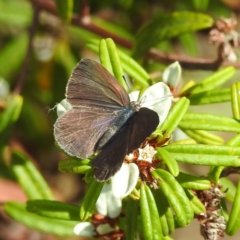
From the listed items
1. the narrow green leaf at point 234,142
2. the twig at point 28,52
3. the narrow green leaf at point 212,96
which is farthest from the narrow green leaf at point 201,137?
the twig at point 28,52

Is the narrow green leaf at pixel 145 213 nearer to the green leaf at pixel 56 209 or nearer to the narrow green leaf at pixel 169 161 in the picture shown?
the narrow green leaf at pixel 169 161

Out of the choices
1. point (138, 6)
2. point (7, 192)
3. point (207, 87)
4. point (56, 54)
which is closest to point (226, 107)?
point (138, 6)

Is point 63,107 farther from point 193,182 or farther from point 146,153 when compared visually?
point 193,182

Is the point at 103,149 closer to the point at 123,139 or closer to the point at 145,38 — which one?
the point at 123,139

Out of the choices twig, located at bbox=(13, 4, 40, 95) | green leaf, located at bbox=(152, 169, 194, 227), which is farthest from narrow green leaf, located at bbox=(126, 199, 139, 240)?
twig, located at bbox=(13, 4, 40, 95)

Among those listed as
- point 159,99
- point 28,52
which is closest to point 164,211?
point 159,99

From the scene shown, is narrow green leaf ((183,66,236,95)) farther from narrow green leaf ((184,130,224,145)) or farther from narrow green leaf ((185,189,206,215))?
narrow green leaf ((185,189,206,215))

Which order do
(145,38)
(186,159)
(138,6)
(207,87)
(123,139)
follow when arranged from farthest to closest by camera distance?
(138,6) < (145,38) < (207,87) < (186,159) < (123,139)
